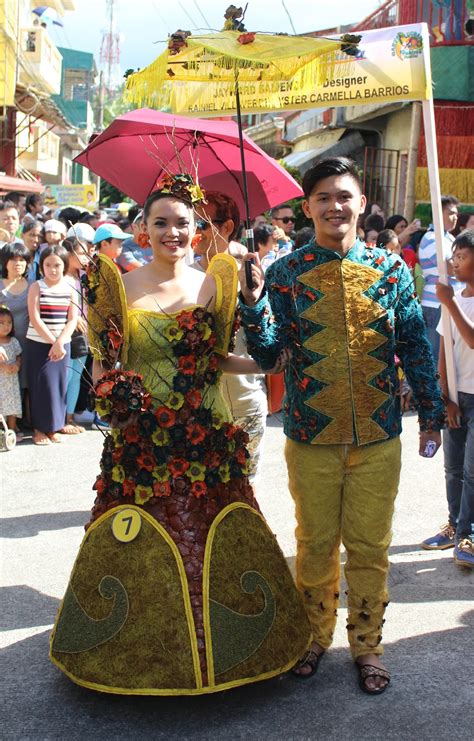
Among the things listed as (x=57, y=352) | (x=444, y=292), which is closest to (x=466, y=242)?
(x=444, y=292)

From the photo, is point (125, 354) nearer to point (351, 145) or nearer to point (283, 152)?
point (351, 145)

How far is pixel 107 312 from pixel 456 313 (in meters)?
1.84

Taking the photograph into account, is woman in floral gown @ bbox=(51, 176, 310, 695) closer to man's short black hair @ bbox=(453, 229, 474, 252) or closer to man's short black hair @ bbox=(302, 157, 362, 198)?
man's short black hair @ bbox=(302, 157, 362, 198)

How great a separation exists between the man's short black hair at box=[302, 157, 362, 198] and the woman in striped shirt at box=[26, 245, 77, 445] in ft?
15.5

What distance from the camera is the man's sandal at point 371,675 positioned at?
11.8ft

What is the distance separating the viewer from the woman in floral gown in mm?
3342

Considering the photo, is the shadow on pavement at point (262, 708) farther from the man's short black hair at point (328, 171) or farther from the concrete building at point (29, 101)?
the concrete building at point (29, 101)

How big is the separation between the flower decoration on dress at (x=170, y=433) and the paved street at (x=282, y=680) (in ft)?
2.55

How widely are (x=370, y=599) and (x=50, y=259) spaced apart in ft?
17.3

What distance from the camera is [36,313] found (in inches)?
318

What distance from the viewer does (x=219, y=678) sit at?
3.30m

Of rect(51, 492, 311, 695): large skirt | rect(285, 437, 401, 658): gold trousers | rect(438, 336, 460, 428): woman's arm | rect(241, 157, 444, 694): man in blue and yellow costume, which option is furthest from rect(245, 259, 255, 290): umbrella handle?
rect(438, 336, 460, 428): woman's arm

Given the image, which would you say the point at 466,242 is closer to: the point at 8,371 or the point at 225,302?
the point at 225,302

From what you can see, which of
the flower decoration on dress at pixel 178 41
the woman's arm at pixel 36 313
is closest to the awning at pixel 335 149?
the woman's arm at pixel 36 313
